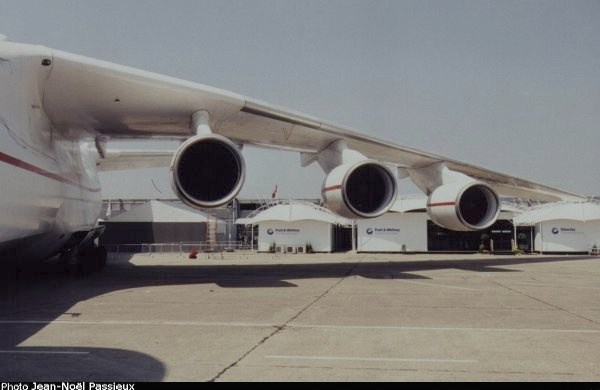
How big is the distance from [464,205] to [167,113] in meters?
8.38

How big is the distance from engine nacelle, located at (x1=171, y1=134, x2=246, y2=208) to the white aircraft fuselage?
260cm

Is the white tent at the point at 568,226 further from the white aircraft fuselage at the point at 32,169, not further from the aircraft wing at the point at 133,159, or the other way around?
the white aircraft fuselage at the point at 32,169

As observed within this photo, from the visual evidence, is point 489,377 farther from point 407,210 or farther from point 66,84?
point 407,210

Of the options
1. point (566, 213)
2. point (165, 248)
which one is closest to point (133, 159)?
point (165, 248)

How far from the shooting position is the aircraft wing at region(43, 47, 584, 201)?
1158cm

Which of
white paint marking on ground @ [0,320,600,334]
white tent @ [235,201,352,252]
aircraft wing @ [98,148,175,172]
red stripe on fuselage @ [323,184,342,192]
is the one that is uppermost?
aircraft wing @ [98,148,175,172]

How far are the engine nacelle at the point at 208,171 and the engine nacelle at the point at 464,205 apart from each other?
6.33m

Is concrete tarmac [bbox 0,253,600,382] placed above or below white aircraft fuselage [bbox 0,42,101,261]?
below

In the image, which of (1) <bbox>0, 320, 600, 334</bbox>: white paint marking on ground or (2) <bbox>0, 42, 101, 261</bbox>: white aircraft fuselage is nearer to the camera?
(1) <bbox>0, 320, 600, 334</bbox>: white paint marking on ground

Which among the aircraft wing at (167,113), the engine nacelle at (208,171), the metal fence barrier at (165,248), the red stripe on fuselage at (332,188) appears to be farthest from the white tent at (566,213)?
the engine nacelle at (208,171)

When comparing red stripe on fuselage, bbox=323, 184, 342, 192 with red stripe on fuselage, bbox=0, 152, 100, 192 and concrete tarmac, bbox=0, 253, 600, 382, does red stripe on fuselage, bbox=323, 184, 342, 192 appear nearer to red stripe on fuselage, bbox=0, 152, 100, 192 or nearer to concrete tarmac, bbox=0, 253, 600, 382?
concrete tarmac, bbox=0, 253, 600, 382

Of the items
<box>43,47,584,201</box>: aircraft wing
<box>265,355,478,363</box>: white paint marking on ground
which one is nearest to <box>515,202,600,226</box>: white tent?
<box>43,47,584,201</box>: aircraft wing

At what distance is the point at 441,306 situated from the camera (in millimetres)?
8984

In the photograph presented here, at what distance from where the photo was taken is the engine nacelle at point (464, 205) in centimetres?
1498
